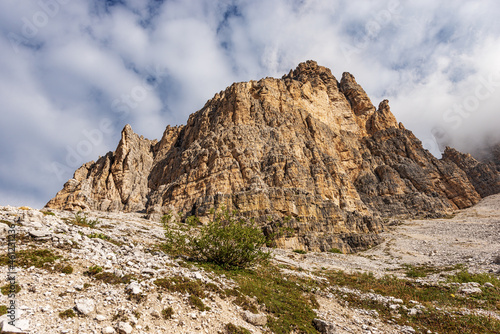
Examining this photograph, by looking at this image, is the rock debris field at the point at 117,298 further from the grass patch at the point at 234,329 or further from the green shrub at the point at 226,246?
the green shrub at the point at 226,246

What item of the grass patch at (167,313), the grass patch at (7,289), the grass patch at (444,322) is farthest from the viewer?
the grass patch at (444,322)

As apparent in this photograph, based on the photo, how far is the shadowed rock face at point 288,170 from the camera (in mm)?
64312

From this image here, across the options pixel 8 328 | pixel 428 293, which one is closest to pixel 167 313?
pixel 8 328

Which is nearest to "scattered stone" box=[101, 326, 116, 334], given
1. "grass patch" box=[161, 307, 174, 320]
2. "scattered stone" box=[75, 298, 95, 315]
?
"scattered stone" box=[75, 298, 95, 315]

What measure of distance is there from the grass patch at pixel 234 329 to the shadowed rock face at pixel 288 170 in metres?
41.4

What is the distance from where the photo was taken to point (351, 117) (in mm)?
145875

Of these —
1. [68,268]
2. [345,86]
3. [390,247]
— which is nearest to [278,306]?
[68,268]

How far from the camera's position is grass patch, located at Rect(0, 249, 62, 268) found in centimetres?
895

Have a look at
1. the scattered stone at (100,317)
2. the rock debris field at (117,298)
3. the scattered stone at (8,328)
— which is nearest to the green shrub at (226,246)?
the rock debris field at (117,298)

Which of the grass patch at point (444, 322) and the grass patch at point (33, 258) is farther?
the grass patch at point (444, 322)

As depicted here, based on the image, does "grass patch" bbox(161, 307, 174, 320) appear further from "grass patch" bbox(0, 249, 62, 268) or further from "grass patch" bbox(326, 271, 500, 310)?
"grass patch" bbox(326, 271, 500, 310)

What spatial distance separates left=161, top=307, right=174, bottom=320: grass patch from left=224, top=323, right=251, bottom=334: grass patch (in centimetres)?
187

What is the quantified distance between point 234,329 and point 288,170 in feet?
225

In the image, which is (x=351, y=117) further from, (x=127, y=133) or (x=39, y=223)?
(x=39, y=223)
